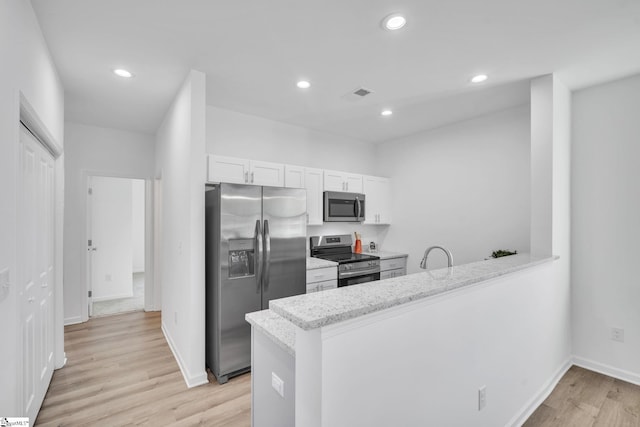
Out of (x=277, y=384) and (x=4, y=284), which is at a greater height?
(x=4, y=284)

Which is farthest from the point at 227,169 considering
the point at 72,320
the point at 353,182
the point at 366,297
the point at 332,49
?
the point at 72,320

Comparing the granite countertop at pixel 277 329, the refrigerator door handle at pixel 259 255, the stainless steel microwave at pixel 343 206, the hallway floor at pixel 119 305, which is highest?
the stainless steel microwave at pixel 343 206

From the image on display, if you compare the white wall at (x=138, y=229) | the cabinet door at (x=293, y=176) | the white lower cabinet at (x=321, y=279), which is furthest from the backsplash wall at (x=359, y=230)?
the white wall at (x=138, y=229)

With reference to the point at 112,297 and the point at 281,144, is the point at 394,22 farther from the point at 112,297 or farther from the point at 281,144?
the point at 112,297

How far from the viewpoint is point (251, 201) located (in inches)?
110

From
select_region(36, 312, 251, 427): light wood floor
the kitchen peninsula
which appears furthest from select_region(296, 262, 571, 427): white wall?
select_region(36, 312, 251, 427): light wood floor

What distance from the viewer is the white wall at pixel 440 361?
3.53ft

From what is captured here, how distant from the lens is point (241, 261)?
2.77 m

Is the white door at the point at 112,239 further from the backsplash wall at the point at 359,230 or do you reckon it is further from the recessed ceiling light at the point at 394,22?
the recessed ceiling light at the point at 394,22

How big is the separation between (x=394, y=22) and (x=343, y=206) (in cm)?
256

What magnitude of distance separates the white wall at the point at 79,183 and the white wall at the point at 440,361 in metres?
4.46

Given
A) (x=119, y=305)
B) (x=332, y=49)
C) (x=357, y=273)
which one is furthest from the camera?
(x=119, y=305)

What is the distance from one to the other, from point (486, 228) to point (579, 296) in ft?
3.65

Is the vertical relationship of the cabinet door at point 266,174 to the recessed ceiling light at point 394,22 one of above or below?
below
